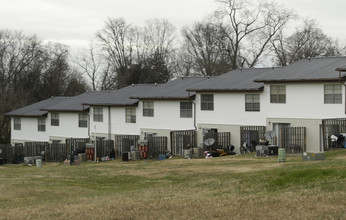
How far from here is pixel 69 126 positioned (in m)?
61.4

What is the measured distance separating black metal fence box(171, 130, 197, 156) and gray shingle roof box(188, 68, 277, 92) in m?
3.35

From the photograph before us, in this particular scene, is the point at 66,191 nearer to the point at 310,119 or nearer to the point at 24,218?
the point at 24,218

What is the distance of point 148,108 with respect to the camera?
54.2 meters

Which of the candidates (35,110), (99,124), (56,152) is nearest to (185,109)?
(99,124)

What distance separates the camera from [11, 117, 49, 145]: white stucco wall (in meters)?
64.3

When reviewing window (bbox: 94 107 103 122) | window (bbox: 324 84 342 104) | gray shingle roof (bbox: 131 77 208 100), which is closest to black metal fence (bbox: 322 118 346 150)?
window (bbox: 324 84 342 104)

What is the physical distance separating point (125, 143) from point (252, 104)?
12468mm

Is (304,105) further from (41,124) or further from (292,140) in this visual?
(41,124)

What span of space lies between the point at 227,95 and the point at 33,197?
2438 cm

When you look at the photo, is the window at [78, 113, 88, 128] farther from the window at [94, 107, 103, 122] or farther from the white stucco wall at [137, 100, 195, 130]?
the white stucco wall at [137, 100, 195, 130]

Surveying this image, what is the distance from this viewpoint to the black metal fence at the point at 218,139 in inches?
1832

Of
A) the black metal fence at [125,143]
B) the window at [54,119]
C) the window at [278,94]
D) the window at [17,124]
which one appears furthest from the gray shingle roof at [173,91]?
the window at [17,124]

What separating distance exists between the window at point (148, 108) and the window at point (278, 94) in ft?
39.8

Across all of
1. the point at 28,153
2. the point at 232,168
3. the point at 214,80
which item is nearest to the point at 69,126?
the point at 28,153
